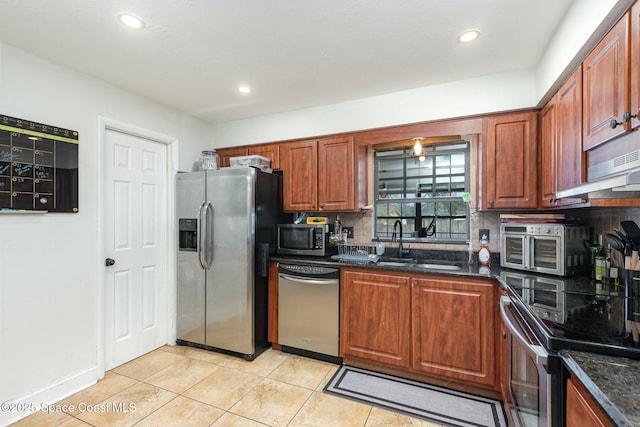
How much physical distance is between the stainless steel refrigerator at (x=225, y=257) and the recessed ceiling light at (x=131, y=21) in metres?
1.31

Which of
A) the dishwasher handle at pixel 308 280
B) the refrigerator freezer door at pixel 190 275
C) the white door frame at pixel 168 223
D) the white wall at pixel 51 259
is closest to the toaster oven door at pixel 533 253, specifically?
the dishwasher handle at pixel 308 280

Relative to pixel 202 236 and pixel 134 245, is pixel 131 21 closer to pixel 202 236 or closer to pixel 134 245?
pixel 202 236

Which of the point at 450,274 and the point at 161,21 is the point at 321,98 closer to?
the point at 161,21

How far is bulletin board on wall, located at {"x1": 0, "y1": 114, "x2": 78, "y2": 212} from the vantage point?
192cm

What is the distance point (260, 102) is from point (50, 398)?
297cm

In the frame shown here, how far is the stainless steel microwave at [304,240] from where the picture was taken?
2.97 m

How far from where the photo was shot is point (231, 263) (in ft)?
9.34

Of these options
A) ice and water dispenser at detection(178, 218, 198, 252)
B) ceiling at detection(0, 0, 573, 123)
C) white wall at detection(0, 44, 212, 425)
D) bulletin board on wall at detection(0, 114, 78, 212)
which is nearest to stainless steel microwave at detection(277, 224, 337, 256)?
ice and water dispenser at detection(178, 218, 198, 252)

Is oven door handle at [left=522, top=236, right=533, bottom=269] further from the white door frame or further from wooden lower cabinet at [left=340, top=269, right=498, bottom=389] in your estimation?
the white door frame

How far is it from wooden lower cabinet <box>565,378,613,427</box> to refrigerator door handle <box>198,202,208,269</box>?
2797 millimetres

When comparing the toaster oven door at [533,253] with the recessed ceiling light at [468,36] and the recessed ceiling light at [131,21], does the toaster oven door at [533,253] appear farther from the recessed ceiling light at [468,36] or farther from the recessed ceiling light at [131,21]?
the recessed ceiling light at [131,21]

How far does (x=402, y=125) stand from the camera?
8.98 ft

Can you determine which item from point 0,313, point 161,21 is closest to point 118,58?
point 161,21

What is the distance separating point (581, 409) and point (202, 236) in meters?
2.87
